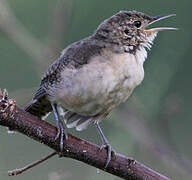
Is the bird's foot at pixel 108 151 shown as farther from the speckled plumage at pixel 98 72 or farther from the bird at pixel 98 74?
the speckled plumage at pixel 98 72

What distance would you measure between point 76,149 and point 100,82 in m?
0.70

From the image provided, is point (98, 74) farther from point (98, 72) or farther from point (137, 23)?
point (137, 23)

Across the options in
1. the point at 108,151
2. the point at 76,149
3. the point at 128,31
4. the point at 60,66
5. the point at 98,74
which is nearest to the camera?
the point at 76,149

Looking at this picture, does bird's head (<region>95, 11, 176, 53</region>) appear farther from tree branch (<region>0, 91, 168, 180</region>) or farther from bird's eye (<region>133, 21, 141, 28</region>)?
tree branch (<region>0, 91, 168, 180</region>)

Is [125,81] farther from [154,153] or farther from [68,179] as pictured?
[68,179]

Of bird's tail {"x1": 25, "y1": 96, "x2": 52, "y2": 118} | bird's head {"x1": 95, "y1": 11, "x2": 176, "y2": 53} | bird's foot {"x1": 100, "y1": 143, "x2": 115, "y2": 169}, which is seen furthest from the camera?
bird's tail {"x1": 25, "y1": 96, "x2": 52, "y2": 118}

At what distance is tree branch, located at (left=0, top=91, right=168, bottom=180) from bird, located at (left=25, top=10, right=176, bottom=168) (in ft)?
0.47

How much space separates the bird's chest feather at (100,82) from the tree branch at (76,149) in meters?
0.58

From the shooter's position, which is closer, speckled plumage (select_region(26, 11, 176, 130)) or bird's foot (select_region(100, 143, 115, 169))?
bird's foot (select_region(100, 143, 115, 169))

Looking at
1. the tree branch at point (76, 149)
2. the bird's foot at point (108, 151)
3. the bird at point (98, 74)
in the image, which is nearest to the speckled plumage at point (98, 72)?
the bird at point (98, 74)

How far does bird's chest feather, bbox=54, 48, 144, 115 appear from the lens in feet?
13.0

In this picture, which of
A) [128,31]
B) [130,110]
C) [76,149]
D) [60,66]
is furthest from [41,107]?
[76,149]

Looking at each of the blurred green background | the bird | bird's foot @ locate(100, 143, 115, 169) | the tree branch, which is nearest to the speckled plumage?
the bird

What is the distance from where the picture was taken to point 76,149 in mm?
3488
